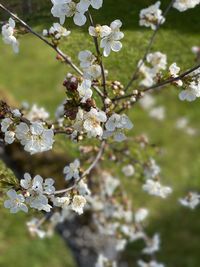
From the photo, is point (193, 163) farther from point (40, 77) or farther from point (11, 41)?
point (11, 41)

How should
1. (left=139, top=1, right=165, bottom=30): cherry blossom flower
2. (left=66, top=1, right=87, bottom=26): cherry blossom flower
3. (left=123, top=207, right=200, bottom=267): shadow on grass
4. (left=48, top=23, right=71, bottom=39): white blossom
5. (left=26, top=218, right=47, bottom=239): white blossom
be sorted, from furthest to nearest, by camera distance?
(left=123, top=207, right=200, bottom=267): shadow on grass < (left=26, top=218, right=47, bottom=239): white blossom < (left=139, top=1, right=165, bottom=30): cherry blossom flower < (left=48, top=23, right=71, bottom=39): white blossom < (left=66, top=1, right=87, bottom=26): cherry blossom flower

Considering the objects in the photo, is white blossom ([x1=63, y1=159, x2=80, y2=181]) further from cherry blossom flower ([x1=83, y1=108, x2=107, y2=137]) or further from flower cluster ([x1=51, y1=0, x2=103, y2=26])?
flower cluster ([x1=51, y1=0, x2=103, y2=26])

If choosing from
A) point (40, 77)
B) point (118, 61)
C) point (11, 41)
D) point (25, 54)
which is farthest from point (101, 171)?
point (25, 54)

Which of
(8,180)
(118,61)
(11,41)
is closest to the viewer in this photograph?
(8,180)

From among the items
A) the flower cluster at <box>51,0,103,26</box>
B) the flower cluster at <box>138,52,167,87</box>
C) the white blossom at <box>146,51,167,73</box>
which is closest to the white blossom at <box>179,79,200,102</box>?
the flower cluster at <box>51,0,103,26</box>

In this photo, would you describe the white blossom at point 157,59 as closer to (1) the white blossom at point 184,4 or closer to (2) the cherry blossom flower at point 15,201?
(1) the white blossom at point 184,4

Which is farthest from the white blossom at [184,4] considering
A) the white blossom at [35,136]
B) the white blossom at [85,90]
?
the white blossom at [35,136]

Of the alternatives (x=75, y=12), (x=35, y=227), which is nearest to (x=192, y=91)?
(x=75, y=12)

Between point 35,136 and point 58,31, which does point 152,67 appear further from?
point 35,136
